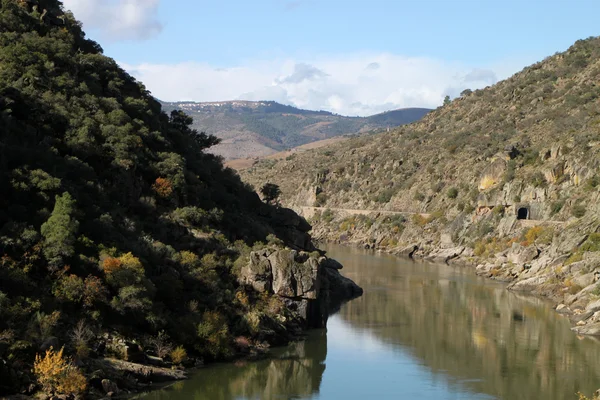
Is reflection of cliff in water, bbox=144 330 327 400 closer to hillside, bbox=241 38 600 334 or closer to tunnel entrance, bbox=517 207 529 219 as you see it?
hillside, bbox=241 38 600 334

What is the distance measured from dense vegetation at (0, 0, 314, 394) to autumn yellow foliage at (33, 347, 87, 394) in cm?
8

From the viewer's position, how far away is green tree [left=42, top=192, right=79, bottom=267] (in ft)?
114

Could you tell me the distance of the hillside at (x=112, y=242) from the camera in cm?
3175

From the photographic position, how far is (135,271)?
1433 inches

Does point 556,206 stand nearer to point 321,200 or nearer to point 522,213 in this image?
point 522,213

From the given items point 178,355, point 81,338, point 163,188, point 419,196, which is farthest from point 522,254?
point 81,338

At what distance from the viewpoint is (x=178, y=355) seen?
34656 mm

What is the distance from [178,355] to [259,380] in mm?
3901

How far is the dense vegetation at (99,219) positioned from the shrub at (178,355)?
62 millimetres

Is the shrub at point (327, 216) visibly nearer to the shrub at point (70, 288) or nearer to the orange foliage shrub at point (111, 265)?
the orange foliage shrub at point (111, 265)

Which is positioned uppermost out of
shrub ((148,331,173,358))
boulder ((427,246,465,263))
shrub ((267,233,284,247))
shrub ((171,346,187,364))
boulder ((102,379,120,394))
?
shrub ((267,233,284,247))

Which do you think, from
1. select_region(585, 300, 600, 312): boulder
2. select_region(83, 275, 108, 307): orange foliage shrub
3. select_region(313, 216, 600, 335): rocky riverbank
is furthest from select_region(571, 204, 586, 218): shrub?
select_region(83, 275, 108, 307): orange foliage shrub

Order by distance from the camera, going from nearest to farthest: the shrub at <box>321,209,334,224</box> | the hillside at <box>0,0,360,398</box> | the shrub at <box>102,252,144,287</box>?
the hillside at <box>0,0,360,398</box> < the shrub at <box>102,252,144,287</box> < the shrub at <box>321,209,334,224</box>

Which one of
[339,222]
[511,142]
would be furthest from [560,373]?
[339,222]
